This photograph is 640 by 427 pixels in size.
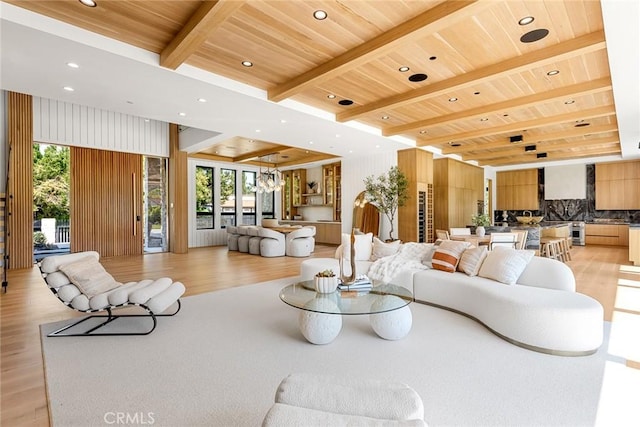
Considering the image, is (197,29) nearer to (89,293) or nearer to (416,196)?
(89,293)

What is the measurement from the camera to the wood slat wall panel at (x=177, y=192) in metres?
9.45

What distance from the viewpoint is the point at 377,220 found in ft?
33.9

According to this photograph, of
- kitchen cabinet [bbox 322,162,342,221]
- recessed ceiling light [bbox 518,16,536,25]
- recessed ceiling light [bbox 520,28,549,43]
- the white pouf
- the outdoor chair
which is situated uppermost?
recessed ceiling light [bbox 518,16,536,25]

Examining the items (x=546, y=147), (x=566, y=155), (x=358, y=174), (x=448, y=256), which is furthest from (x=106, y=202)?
(x=566, y=155)

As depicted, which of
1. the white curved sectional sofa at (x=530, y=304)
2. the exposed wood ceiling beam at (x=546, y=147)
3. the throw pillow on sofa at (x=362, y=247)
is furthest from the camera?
the exposed wood ceiling beam at (x=546, y=147)

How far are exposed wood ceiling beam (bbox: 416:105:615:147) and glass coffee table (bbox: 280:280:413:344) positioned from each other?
19.1 ft

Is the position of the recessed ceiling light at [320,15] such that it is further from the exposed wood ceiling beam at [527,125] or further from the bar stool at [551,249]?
the bar stool at [551,249]

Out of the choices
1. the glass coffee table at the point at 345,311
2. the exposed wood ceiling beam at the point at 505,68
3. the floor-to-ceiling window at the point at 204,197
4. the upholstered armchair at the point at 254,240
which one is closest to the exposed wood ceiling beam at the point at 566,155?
the exposed wood ceiling beam at the point at 505,68

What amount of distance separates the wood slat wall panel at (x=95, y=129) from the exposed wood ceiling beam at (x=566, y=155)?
37.4 ft

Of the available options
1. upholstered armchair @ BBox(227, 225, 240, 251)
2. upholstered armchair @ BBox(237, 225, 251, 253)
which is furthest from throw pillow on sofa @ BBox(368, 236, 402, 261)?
upholstered armchair @ BBox(227, 225, 240, 251)

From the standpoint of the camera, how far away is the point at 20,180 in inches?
258

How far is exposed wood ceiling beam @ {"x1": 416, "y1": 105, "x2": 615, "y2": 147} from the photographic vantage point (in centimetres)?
606

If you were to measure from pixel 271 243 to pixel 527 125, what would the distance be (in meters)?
Answer: 6.78

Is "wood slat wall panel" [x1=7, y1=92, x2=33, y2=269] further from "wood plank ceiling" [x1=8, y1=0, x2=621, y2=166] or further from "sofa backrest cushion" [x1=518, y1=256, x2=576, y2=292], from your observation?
"sofa backrest cushion" [x1=518, y1=256, x2=576, y2=292]
